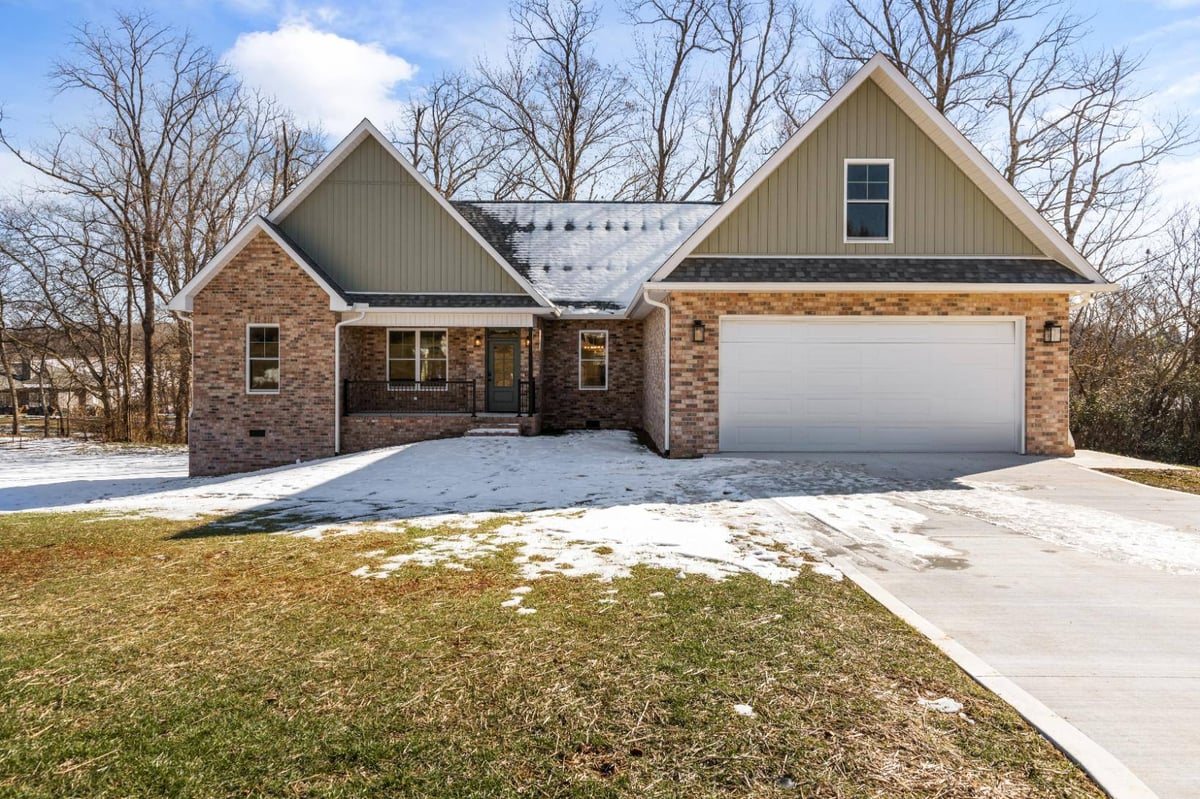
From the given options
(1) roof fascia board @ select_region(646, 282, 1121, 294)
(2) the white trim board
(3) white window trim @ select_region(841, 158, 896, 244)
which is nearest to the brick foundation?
(1) roof fascia board @ select_region(646, 282, 1121, 294)

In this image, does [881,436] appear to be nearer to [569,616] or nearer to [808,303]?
[808,303]

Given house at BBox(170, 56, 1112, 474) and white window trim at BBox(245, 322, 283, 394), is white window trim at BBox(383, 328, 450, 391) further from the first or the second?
white window trim at BBox(245, 322, 283, 394)

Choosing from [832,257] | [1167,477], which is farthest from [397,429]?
[1167,477]

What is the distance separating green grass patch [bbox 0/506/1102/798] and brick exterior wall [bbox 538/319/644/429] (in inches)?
479

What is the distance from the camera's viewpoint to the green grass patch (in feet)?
8.13

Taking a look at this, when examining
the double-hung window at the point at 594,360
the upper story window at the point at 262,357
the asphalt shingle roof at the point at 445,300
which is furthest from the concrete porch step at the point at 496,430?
the upper story window at the point at 262,357

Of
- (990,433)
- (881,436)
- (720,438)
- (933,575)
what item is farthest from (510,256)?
(933,575)

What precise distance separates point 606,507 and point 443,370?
9266 mm

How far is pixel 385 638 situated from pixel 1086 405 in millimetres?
19161

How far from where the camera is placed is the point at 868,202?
482 inches

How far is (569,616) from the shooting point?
4.18 m

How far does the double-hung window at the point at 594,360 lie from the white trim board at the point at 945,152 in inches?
215

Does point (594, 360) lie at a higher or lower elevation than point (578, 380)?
higher

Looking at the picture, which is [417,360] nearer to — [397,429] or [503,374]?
[503,374]
